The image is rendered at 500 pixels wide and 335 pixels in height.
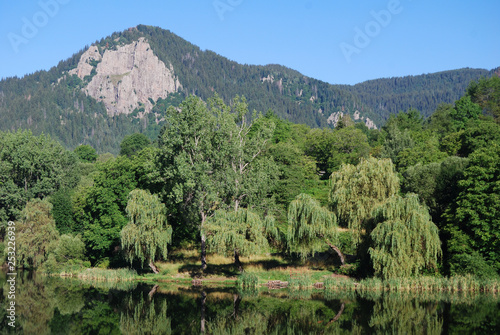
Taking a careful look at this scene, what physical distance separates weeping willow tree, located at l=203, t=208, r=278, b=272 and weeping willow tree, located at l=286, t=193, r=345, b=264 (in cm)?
221

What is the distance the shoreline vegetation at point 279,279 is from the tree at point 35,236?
10.5 ft

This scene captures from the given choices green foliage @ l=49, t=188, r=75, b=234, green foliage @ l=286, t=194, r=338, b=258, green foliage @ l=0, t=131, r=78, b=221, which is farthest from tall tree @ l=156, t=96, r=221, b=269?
green foliage @ l=0, t=131, r=78, b=221

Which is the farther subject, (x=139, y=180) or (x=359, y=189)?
(x=139, y=180)

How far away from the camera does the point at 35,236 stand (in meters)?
51.9

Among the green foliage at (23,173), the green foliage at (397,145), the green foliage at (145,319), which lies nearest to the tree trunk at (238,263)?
the green foliage at (145,319)

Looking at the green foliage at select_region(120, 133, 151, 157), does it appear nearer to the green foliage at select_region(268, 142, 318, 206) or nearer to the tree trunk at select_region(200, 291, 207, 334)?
the green foliage at select_region(268, 142, 318, 206)

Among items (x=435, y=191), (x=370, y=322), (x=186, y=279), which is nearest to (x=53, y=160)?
(x=186, y=279)

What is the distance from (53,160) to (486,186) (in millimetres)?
56234

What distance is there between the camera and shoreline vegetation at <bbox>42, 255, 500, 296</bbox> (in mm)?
38938

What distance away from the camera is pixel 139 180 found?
5547 cm

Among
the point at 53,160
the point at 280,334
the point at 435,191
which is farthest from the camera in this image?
the point at 53,160

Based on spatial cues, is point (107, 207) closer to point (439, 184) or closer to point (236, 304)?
point (236, 304)

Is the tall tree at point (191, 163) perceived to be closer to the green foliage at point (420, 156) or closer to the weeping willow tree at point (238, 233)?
the weeping willow tree at point (238, 233)

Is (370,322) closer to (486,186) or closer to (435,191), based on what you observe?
(486,186)
